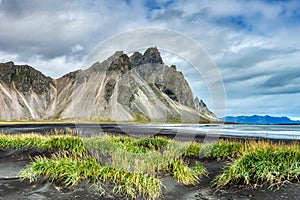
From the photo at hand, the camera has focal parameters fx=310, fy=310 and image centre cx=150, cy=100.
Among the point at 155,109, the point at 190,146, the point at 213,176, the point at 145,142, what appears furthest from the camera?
the point at 155,109

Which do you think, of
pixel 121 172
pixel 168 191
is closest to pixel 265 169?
pixel 168 191

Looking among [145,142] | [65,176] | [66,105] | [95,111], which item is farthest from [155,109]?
[65,176]

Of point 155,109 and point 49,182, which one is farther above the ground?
point 155,109

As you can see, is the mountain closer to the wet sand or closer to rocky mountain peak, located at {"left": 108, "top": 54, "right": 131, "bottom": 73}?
rocky mountain peak, located at {"left": 108, "top": 54, "right": 131, "bottom": 73}

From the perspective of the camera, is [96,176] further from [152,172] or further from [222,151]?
[222,151]

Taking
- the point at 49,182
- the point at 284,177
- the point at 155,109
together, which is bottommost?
the point at 49,182

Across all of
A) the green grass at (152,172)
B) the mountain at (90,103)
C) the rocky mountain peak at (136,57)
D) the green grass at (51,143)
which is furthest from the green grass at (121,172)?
the mountain at (90,103)

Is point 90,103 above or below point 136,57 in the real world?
below

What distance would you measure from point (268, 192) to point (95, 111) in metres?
127

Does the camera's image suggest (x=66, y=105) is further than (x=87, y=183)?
Yes

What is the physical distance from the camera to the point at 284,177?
1041 cm

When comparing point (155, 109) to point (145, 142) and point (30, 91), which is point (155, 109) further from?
point (145, 142)

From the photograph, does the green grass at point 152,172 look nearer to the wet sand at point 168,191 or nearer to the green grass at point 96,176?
the green grass at point 96,176

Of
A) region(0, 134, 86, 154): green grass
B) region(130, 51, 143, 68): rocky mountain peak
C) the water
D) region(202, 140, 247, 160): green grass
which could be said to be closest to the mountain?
the water
